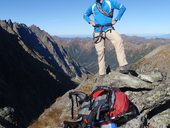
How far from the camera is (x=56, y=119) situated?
19.3 meters

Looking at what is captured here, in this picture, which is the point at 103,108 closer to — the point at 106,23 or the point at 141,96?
the point at 141,96

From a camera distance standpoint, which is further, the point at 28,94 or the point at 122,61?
the point at 28,94

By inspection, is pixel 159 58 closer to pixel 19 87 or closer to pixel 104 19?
pixel 104 19

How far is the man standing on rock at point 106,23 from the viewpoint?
17859mm

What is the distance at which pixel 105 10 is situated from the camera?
18016mm

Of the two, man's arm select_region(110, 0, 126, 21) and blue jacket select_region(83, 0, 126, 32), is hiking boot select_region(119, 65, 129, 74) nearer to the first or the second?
blue jacket select_region(83, 0, 126, 32)

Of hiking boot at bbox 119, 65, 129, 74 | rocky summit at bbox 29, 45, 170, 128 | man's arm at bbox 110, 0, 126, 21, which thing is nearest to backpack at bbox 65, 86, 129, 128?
rocky summit at bbox 29, 45, 170, 128

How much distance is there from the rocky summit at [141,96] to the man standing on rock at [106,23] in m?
1.21

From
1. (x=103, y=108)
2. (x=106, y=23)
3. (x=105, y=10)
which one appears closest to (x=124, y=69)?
(x=106, y=23)

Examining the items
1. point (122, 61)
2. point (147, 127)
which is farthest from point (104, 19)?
point (147, 127)

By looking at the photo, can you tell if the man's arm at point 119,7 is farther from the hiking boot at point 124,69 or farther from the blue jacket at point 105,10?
the hiking boot at point 124,69

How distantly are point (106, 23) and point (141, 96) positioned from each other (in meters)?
4.86

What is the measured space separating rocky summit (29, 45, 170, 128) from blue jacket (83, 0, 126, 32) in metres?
2.93

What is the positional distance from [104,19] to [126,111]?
21.5 ft
